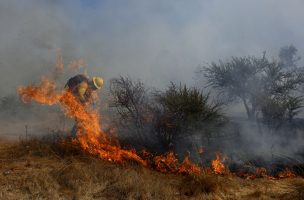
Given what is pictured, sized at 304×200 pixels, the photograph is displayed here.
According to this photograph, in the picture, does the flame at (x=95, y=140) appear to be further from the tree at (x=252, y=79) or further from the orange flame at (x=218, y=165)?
the tree at (x=252, y=79)

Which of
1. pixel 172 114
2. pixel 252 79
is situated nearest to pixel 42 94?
pixel 172 114

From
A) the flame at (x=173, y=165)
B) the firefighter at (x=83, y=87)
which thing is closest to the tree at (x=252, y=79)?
the firefighter at (x=83, y=87)

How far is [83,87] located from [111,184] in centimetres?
732

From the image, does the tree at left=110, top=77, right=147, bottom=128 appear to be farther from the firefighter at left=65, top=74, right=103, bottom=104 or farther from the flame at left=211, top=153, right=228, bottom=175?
the flame at left=211, top=153, right=228, bottom=175

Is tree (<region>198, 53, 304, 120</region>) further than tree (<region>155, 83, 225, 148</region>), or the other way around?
tree (<region>198, 53, 304, 120</region>)

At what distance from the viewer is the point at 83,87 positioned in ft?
55.4

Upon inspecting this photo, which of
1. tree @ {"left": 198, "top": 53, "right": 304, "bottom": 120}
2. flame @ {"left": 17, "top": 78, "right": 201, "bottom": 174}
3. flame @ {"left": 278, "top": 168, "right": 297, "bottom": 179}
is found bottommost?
flame @ {"left": 278, "top": 168, "right": 297, "bottom": 179}

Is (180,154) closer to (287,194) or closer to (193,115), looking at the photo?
(193,115)

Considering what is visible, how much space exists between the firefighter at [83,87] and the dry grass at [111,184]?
4375 millimetres

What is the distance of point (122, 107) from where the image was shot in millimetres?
15852

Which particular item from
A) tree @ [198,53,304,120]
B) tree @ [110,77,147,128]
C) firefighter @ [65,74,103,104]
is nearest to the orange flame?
tree @ [110,77,147,128]

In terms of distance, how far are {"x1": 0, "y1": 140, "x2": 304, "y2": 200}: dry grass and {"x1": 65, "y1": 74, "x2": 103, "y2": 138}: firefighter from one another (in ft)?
14.4

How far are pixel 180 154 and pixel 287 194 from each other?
15.9 feet

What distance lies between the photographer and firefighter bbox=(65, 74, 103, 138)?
16722 mm
